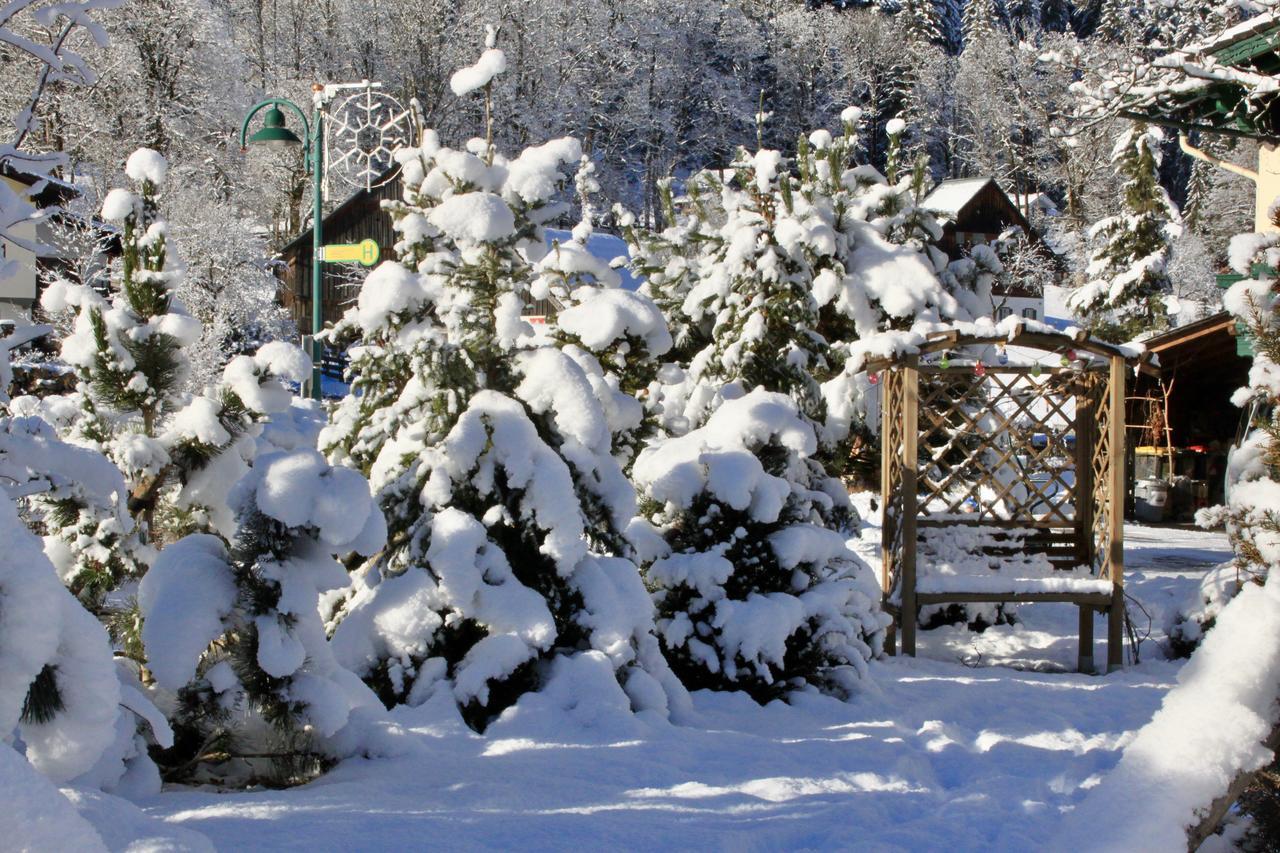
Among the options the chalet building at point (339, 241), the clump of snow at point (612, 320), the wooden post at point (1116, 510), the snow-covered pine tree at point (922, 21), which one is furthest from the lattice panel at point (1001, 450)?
the snow-covered pine tree at point (922, 21)

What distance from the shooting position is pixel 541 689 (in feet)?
18.3

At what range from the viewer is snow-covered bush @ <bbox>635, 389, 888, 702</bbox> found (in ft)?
23.1

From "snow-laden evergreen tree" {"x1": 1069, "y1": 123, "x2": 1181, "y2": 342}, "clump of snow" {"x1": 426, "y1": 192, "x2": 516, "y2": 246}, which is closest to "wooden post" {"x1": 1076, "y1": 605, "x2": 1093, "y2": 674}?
"clump of snow" {"x1": 426, "y1": 192, "x2": 516, "y2": 246}

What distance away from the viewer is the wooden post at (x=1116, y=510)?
9141 millimetres

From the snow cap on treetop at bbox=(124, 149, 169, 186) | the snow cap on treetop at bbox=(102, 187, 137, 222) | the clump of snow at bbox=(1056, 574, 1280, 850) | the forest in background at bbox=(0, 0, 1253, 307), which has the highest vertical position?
the forest in background at bbox=(0, 0, 1253, 307)

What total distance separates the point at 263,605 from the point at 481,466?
78.4 inches

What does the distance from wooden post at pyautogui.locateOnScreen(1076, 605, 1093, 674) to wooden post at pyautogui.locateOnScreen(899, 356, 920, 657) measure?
1366 millimetres

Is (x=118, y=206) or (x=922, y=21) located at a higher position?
(x=922, y=21)

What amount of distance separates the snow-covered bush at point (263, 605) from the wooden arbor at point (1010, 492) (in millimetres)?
5913

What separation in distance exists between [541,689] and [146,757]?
6.93ft

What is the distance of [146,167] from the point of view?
4812mm

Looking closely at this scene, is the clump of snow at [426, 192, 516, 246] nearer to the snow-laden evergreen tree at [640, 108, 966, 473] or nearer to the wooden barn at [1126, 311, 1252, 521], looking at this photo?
the snow-laden evergreen tree at [640, 108, 966, 473]

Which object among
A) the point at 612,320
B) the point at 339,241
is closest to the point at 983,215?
the point at 339,241

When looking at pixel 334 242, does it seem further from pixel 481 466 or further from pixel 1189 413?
pixel 481 466
